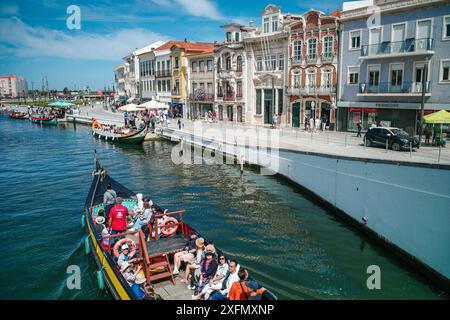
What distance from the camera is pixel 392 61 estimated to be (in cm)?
2903

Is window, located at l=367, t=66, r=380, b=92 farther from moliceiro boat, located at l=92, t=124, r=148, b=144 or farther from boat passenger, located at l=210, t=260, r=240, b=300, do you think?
boat passenger, located at l=210, t=260, r=240, b=300

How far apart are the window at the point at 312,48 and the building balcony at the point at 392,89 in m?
6.19

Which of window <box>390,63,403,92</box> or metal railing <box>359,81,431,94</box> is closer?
metal railing <box>359,81,431,94</box>

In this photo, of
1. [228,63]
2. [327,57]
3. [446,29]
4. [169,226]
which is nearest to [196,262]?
[169,226]

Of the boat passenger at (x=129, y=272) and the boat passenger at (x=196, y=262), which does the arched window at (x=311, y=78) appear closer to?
the boat passenger at (x=196, y=262)

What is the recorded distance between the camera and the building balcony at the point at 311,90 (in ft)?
112

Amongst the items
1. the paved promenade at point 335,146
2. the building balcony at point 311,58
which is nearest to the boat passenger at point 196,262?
the paved promenade at point 335,146

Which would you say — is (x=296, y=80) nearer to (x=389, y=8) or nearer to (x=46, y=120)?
(x=389, y=8)

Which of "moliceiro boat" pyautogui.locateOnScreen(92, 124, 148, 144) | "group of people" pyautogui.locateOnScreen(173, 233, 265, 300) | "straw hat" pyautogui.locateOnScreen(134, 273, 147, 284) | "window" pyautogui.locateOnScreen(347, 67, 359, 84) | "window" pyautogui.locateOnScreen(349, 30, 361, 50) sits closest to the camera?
"group of people" pyautogui.locateOnScreen(173, 233, 265, 300)

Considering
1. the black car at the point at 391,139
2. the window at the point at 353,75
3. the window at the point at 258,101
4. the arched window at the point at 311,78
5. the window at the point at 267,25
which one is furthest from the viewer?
the window at the point at 258,101

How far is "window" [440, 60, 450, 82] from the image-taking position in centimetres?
2630

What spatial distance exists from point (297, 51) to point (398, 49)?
10.6 metres

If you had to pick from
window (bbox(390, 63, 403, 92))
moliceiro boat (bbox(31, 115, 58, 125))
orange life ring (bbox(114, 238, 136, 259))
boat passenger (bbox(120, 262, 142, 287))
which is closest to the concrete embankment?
boat passenger (bbox(120, 262, 142, 287))

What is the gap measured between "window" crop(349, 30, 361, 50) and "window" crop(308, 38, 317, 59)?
376cm
